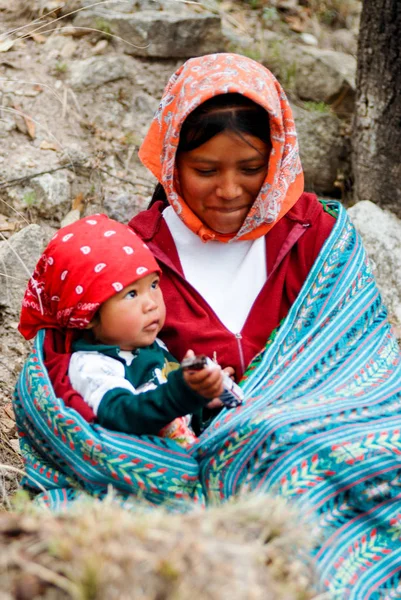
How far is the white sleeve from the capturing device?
2.33 m

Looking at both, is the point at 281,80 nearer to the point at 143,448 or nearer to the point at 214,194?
the point at 214,194

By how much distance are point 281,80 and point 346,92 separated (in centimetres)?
40

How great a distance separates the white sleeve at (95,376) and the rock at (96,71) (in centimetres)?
238

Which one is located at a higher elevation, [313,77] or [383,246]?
[313,77]

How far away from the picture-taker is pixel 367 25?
399 centimetres

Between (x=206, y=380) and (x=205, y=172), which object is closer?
(x=206, y=380)

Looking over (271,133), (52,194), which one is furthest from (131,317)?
(52,194)

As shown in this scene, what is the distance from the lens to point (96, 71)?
4.41 meters

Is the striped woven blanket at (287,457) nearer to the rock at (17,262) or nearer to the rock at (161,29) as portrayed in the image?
the rock at (17,262)

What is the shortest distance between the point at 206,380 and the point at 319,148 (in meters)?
2.78

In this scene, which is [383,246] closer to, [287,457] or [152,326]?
[152,326]

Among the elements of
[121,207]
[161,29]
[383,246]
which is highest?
[161,29]

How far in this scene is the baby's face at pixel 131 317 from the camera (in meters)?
2.38

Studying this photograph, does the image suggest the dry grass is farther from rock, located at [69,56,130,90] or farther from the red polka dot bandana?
rock, located at [69,56,130,90]
